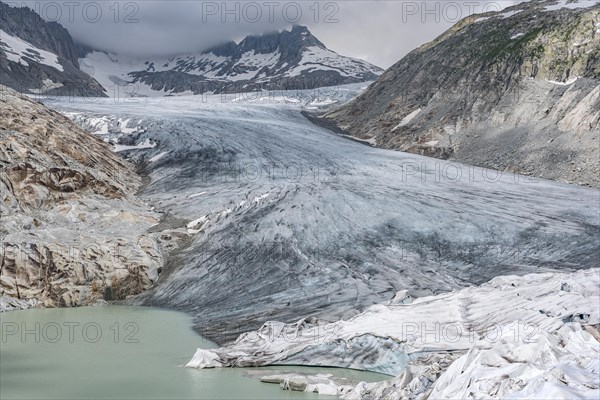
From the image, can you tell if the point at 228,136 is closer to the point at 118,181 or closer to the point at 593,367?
the point at 118,181

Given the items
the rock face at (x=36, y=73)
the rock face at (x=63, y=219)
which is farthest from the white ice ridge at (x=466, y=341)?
the rock face at (x=36, y=73)

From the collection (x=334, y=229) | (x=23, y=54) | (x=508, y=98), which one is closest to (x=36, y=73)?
(x=23, y=54)

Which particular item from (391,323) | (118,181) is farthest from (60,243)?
(391,323)

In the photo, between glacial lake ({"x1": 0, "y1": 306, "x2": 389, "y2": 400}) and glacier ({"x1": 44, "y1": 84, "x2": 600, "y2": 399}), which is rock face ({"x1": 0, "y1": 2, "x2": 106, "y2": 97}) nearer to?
glacier ({"x1": 44, "y1": 84, "x2": 600, "y2": 399})

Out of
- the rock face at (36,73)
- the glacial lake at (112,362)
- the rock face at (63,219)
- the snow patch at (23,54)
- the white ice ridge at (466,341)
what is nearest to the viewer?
the white ice ridge at (466,341)

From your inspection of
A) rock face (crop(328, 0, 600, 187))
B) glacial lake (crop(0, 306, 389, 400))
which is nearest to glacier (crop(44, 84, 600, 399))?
glacial lake (crop(0, 306, 389, 400))

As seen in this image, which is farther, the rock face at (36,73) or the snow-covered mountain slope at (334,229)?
the rock face at (36,73)

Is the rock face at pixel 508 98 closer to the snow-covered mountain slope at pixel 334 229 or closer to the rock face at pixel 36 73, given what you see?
the snow-covered mountain slope at pixel 334 229
